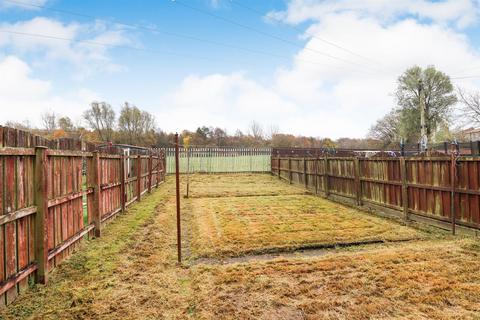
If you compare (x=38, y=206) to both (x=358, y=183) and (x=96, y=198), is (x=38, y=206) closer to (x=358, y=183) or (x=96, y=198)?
(x=96, y=198)

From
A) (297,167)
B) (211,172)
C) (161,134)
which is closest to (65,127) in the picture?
(161,134)

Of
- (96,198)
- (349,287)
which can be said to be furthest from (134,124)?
(349,287)

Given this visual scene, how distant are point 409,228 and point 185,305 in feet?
16.3

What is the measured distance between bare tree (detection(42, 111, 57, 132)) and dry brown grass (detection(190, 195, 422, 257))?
1812 inches

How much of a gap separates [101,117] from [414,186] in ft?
151

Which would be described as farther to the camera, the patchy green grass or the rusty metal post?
the rusty metal post

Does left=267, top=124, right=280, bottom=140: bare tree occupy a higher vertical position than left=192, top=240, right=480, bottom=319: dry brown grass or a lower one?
higher

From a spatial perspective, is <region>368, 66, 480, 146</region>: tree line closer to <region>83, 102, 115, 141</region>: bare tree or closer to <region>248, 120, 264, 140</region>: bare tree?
<region>248, 120, 264, 140</region>: bare tree

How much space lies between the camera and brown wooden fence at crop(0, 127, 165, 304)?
2.69 m

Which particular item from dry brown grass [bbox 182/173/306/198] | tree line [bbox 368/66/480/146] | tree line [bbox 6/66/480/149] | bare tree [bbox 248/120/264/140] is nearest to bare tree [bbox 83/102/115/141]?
tree line [bbox 6/66/480/149]

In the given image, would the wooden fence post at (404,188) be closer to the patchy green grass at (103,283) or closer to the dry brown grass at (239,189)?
the patchy green grass at (103,283)

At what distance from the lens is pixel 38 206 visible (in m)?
3.20

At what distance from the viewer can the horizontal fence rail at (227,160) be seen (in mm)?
23547

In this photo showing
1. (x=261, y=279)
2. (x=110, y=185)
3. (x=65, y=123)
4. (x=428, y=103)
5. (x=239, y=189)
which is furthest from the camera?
(x=65, y=123)
